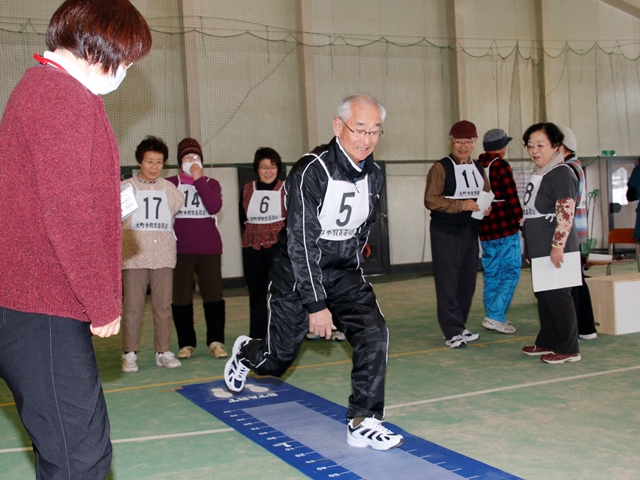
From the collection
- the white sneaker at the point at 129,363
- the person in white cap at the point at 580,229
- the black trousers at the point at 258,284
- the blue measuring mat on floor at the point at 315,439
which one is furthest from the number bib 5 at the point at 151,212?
the person in white cap at the point at 580,229

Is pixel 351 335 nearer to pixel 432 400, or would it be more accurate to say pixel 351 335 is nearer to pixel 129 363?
pixel 432 400

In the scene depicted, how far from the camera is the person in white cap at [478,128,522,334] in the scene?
21.5ft

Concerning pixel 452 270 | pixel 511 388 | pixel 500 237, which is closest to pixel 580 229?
pixel 500 237

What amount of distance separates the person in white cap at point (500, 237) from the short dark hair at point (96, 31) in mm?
5047

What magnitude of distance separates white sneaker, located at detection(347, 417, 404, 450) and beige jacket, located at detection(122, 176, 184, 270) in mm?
2459

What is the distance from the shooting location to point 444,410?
4105 millimetres

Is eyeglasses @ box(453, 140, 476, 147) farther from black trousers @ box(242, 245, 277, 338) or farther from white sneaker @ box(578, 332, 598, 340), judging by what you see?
white sneaker @ box(578, 332, 598, 340)

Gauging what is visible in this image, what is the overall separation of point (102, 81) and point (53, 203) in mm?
392

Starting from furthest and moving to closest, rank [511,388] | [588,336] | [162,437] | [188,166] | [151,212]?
[588,336] < [188,166] < [151,212] < [511,388] < [162,437]

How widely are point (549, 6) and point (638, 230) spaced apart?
7267 mm

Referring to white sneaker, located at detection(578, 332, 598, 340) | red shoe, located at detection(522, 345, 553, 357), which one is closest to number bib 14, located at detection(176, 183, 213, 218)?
red shoe, located at detection(522, 345, 553, 357)

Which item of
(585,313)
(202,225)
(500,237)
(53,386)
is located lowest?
(585,313)

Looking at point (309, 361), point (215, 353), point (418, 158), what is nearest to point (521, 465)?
point (309, 361)

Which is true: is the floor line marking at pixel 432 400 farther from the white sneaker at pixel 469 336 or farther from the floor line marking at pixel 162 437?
the white sneaker at pixel 469 336
